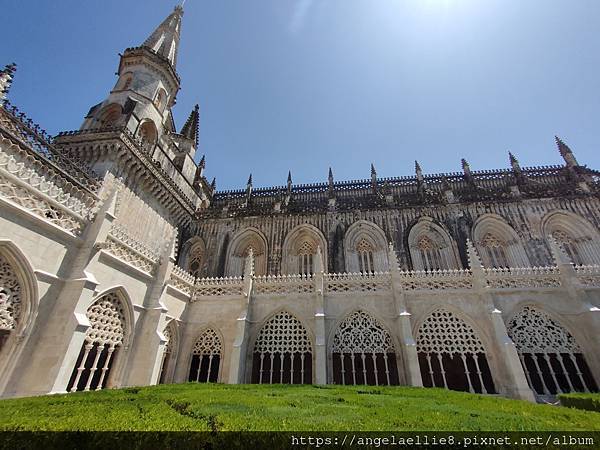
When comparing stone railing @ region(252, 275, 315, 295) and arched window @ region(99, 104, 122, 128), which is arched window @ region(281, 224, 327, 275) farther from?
arched window @ region(99, 104, 122, 128)

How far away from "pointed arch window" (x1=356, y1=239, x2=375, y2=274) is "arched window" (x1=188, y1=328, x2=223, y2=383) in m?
11.2

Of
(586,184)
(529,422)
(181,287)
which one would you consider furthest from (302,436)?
(586,184)

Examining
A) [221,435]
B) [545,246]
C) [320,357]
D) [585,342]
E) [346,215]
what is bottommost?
[221,435]

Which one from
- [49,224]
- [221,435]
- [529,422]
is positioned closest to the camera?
[221,435]

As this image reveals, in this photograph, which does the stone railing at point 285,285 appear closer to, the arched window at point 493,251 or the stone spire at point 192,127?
the arched window at point 493,251

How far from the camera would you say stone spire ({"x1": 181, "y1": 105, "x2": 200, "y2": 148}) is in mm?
28312

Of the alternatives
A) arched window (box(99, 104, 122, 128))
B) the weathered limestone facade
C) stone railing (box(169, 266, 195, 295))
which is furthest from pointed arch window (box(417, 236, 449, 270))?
arched window (box(99, 104, 122, 128))

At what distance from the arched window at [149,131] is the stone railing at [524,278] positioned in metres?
23.8

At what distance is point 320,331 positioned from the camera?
39.8ft

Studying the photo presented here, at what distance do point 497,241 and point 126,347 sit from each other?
76.1ft

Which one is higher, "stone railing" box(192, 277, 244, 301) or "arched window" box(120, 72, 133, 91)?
"arched window" box(120, 72, 133, 91)

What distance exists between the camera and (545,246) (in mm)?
18438

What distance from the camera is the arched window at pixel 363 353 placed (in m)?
11.9

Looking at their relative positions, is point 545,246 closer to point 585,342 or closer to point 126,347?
point 585,342
